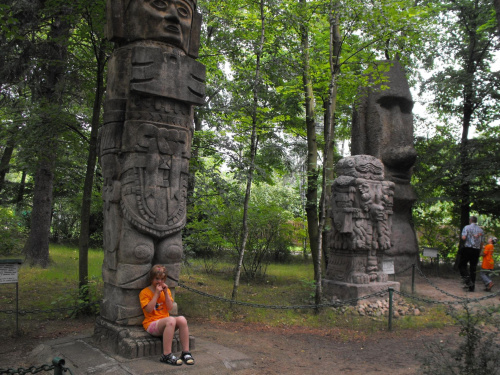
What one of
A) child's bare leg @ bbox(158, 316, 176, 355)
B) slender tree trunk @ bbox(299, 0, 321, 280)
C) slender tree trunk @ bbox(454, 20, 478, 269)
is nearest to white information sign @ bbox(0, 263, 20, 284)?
child's bare leg @ bbox(158, 316, 176, 355)

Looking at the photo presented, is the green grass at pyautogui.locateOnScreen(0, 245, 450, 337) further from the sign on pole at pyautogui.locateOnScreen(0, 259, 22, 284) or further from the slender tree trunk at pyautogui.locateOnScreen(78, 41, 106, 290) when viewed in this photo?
the sign on pole at pyautogui.locateOnScreen(0, 259, 22, 284)

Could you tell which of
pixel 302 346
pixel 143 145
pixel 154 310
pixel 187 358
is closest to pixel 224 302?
pixel 302 346

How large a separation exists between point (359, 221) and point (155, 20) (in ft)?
19.6

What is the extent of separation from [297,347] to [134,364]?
285 cm

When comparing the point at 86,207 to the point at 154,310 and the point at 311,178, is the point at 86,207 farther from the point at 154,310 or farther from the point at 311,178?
the point at 311,178

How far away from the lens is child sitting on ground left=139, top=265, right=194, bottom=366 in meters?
4.80

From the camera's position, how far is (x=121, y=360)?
4.74 metres

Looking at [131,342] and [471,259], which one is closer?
[131,342]

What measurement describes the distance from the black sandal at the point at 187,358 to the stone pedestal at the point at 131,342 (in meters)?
0.25

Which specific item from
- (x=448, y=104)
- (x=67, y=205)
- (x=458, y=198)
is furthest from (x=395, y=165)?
(x=67, y=205)

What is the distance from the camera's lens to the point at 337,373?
5.42m

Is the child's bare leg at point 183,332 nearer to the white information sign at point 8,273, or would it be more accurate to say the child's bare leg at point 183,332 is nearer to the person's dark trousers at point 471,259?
the white information sign at point 8,273

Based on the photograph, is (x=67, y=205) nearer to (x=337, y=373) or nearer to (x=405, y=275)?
(x=405, y=275)

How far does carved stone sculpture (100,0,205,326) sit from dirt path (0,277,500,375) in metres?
1.58
